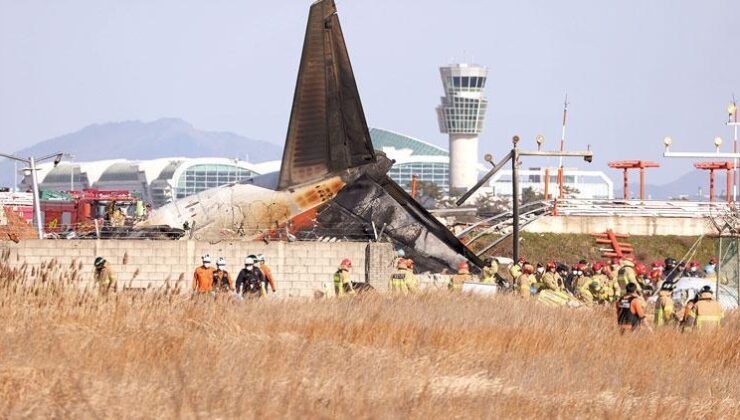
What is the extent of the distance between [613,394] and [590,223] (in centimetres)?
4881

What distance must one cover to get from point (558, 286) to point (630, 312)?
30.0ft

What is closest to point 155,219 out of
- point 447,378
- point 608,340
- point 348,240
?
point 348,240

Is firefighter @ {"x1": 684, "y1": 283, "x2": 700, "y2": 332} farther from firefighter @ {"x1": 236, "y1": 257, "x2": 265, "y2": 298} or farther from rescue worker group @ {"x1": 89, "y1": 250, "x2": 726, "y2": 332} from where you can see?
firefighter @ {"x1": 236, "y1": 257, "x2": 265, "y2": 298}

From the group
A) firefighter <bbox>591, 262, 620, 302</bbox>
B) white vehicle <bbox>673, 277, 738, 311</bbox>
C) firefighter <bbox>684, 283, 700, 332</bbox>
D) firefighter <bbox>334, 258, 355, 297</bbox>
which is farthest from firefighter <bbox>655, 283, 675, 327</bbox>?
white vehicle <bbox>673, 277, 738, 311</bbox>

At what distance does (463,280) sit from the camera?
1399 inches

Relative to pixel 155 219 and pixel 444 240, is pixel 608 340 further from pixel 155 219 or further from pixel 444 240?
pixel 155 219

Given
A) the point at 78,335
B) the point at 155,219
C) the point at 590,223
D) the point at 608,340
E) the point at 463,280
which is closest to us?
the point at 78,335

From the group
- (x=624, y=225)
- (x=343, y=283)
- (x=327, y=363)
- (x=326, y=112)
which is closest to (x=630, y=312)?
(x=343, y=283)

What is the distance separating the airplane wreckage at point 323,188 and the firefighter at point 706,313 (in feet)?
53.1

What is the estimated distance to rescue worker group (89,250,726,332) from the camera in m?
26.1

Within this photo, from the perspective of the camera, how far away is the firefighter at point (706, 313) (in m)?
26.0

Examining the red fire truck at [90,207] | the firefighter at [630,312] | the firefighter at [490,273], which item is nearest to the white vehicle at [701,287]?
the firefighter at [490,273]

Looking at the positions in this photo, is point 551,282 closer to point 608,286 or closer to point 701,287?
point 608,286

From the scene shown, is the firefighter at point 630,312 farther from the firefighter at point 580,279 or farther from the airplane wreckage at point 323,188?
the airplane wreckage at point 323,188
